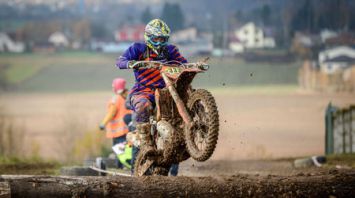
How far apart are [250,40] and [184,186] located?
140ft

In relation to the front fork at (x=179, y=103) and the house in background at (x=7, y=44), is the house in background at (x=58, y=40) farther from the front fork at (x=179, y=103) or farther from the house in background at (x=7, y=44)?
the front fork at (x=179, y=103)

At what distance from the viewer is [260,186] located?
32.6 feet

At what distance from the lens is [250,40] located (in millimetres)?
52031

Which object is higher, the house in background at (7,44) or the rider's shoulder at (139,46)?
the house in background at (7,44)

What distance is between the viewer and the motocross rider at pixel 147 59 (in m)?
12.4

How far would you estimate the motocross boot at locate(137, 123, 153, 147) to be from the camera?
12.4 meters

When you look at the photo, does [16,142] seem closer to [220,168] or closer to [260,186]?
[220,168]

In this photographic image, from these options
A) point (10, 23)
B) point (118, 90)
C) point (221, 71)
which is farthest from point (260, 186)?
point (10, 23)

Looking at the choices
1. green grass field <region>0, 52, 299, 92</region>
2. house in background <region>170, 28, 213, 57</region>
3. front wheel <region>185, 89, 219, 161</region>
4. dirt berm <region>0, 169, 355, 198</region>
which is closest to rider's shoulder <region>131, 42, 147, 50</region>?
Answer: front wheel <region>185, 89, 219, 161</region>

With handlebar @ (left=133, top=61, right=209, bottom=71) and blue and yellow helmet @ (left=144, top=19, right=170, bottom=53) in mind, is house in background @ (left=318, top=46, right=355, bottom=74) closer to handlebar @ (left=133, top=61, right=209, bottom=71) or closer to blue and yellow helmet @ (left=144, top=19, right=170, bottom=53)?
blue and yellow helmet @ (left=144, top=19, right=170, bottom=53)

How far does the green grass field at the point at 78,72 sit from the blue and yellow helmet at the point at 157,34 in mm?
34899

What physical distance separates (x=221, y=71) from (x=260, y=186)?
114 feet

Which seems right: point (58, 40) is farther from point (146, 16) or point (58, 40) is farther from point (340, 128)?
point (340, 128)

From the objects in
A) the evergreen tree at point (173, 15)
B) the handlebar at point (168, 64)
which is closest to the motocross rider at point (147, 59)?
the handlebar at point (168, 64)
